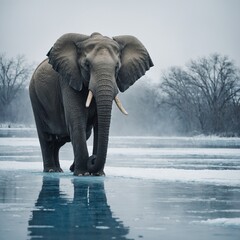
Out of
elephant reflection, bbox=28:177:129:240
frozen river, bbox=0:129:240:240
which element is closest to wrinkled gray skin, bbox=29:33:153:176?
frozen river, bbox=0:129:240:240

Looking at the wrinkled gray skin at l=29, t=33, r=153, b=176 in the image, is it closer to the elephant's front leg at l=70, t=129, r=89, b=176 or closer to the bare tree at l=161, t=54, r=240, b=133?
the elephant's front leg at l=70, t=129, r=89, b=176

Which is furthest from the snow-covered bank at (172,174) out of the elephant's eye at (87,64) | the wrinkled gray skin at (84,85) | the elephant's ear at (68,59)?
the elephant's eye at (87,64)

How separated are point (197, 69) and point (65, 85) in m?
70.0

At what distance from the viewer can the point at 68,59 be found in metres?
15.6

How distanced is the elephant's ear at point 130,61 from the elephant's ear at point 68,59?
0.82 metres

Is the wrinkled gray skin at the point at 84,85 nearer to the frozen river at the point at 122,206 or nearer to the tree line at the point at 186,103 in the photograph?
the frozen river at the point at 122,206

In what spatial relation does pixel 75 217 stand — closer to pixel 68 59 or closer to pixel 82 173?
pixel 82 173

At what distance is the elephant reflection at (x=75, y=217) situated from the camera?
7141 millimetres

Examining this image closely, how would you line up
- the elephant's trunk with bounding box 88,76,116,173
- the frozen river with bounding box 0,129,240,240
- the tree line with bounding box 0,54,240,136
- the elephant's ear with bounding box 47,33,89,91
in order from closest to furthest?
1. the frozen river with bounding box 0,129,240,240
2. the elephant's trunk with bounding box 88,76,116,173
3. the elephant's ear with bounding box 47,33,89,91
4. the tree line with bounding box 0,54,240,136

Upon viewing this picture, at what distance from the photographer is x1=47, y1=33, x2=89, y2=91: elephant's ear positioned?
50.2 ft

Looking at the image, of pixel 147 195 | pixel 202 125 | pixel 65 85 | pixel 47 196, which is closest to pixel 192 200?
pixel 147 195

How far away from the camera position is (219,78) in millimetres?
82625

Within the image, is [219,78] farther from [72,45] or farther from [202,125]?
[72,45]

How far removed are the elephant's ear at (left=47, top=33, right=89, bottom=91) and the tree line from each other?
51433 millimetres
